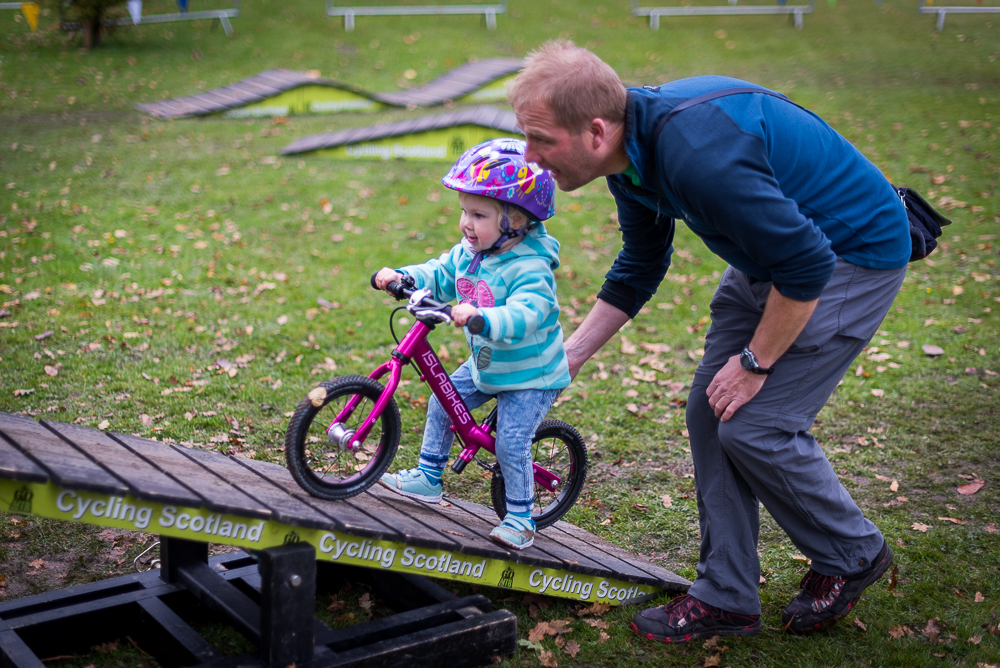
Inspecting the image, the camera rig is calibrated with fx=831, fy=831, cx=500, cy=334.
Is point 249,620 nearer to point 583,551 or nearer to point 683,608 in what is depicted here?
point 583,551

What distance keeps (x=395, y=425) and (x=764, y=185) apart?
158 cm

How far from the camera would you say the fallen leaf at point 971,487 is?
464 centimetres

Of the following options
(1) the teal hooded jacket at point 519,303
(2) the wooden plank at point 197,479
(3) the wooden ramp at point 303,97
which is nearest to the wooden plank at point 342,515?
(2) the wooden plank at point 197,479

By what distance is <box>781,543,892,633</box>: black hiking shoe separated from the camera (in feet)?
11.0

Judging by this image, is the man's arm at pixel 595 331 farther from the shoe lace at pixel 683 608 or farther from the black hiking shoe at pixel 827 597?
the black hiking shoe at pixel 827 597

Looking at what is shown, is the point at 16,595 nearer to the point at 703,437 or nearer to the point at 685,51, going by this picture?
the point at 703,437

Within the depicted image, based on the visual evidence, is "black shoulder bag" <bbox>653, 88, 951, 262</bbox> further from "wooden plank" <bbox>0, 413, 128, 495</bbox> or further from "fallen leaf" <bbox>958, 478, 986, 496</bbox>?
"wooden plank" <bbox>0, 413, 128, 495</bbox>

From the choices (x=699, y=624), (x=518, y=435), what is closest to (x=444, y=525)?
(x=518, y=435)

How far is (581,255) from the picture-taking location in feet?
29.1

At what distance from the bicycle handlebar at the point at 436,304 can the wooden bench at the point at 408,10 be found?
762 inches

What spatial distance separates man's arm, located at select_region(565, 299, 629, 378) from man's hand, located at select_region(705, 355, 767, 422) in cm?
71

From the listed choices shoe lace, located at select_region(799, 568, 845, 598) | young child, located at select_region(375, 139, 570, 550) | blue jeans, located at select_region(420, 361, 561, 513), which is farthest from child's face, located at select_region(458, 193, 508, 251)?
shoe lace, located at select_region(799, 568, 845, 598)

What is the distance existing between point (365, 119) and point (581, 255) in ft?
23.5

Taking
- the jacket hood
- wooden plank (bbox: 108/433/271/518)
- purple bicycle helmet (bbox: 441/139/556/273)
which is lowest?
wooden plank (bbox: 108/433/271/518)
